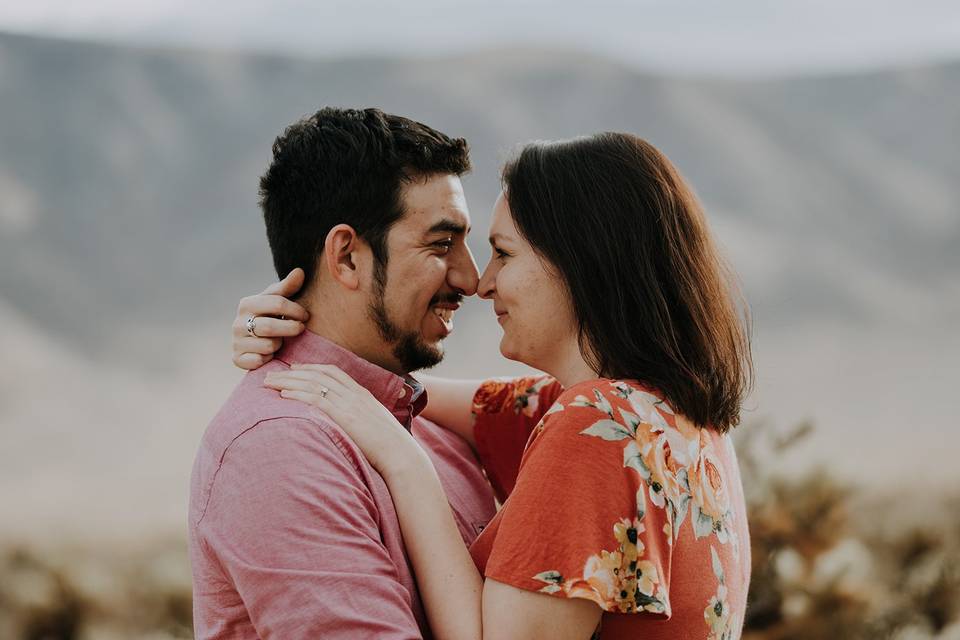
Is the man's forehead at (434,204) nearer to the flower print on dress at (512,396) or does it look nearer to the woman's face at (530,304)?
the woman's face at (530,304)

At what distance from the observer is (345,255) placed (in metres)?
2.45

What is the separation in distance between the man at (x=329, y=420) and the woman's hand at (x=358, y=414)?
4cm

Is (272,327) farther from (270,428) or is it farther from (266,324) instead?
(270,428)

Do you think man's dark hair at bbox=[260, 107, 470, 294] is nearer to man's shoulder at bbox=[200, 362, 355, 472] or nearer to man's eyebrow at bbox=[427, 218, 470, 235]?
man's eyebrow at bbox=[427, 218, 470, 235]

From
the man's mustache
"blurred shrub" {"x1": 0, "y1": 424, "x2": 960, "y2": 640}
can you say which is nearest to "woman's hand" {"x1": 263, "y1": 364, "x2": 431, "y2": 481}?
the man's mustache

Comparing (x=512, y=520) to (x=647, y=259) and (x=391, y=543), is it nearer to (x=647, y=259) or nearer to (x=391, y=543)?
(x=391, y=543)

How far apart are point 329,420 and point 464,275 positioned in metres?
0.60

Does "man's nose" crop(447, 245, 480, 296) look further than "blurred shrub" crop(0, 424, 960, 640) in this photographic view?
No

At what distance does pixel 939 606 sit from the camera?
15.9ft

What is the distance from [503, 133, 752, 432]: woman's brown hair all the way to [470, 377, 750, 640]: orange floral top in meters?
0.10

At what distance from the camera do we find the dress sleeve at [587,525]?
1.87 metres

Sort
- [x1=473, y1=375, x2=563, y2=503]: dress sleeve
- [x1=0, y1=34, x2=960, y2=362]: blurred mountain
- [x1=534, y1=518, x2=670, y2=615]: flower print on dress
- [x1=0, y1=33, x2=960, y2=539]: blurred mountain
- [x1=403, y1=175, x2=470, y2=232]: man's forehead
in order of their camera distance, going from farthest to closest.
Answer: [x1=0, y1=34, x2=960, y2=362]: blurred mountain
[x1=0, y1=33, x2=960, y2=539]: blurred mountain
[x1=473, y1=375, x2=563, y2=503]: dress sleeve
[x1=403, y1=175, x2=470, y2=232]: man's forehead
[x1=534, y1=518, x2=670, y2=615]: flower print on dress

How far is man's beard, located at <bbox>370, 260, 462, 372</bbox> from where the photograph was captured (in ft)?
8.05

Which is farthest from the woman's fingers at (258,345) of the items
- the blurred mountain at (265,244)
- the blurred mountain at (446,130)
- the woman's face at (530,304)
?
the blurred mountain at (446,130)
